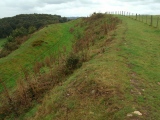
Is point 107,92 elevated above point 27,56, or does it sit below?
above

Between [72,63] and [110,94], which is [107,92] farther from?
[72,63]

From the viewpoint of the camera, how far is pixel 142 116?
23.2 ft

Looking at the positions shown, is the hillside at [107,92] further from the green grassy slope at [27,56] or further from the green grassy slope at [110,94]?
the green grassy slope at [27,56]

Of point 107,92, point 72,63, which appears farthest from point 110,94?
point 72,63

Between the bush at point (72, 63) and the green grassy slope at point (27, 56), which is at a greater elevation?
the bush at point (72, 63)

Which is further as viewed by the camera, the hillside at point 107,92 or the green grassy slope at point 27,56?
the green grassy slope at point 27,56

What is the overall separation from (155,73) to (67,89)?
5793 mm

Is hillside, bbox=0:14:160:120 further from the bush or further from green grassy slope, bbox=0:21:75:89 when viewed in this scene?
green grassy slope, bbox=0:21:75:89

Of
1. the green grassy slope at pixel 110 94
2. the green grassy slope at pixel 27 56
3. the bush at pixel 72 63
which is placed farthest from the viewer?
the green grassy slope at pixel 27 56

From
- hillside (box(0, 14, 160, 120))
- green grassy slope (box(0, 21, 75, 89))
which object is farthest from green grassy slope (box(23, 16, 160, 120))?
green grassy slope (box(0, 21, 75, 89))

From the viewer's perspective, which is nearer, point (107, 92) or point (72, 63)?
point (107, 92)

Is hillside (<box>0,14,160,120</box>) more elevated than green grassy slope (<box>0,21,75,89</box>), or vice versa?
hillside (<box>0,14,160,120</box>)

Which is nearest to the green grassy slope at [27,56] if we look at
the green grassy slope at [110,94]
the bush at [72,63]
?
the bush at [72,63]

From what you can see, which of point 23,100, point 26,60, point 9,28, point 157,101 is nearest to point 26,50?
point 26,60
